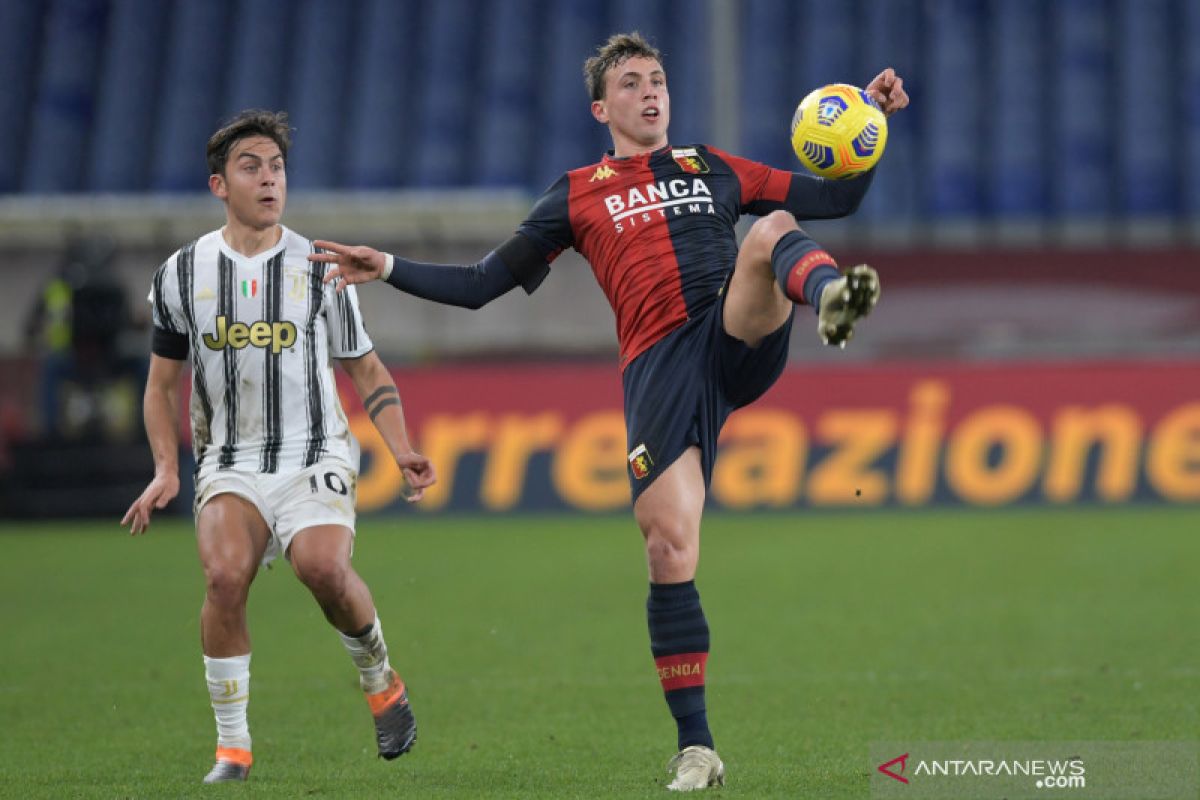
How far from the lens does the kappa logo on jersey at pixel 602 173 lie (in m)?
6.20

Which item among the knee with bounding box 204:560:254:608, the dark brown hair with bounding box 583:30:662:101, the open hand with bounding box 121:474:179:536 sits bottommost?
the knee with bounding box 204:560:254:608

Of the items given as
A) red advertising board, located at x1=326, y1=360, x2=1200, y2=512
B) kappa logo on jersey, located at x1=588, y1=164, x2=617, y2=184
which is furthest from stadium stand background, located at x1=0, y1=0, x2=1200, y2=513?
kappa logo on jersey, located at x1=588, y1=164, x2=617, y2=184

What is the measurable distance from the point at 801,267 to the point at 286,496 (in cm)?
184

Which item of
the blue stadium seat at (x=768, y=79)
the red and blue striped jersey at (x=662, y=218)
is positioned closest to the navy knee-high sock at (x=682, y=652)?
the red and blue striped jersey at (x=662, y=218)

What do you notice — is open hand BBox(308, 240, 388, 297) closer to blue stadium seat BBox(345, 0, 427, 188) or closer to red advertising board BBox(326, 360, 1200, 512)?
red advertising board BBox(326, 360, 1200, 512)

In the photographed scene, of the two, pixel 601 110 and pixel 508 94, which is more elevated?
pixel 508 94

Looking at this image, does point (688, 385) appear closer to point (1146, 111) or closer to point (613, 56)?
point (613, 56)

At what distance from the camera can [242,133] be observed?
6.12 metres

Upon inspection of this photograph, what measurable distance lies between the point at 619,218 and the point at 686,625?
131 centimetres

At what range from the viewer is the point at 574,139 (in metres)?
23.5

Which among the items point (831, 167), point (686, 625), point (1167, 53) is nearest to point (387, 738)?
point (686, 625)

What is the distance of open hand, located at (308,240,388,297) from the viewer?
5.80 metres

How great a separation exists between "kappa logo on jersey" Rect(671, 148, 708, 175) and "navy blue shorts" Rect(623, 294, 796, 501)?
0.50 meters

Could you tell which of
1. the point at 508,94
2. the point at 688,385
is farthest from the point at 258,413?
the point at 508,94
